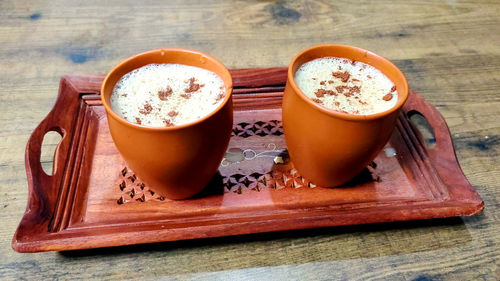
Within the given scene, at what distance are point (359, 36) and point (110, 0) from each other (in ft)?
2.61

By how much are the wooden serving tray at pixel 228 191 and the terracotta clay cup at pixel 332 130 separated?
5 centimetres

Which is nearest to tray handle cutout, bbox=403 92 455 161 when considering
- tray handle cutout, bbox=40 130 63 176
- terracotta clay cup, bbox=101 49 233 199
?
terracotta clay cup, bbox=101 49 233 199

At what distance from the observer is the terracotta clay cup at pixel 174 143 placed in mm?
625

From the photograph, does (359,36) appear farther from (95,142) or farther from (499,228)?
(95,142)

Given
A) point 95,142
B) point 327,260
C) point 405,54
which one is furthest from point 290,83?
point 405,54

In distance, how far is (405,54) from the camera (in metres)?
1.20

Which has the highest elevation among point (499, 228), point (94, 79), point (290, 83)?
point (290, 83)

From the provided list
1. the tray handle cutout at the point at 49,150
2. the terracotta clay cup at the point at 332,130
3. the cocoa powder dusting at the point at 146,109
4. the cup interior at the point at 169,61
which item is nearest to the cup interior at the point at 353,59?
the terracotta clay cup at the point at 332,130

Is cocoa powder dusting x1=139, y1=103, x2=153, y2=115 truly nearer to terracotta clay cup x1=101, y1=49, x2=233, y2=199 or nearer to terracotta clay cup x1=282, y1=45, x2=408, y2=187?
terracotta clay cup x1=101, y1=49, x2=233, y2=199

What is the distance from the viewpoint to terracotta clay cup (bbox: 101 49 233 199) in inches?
24.6

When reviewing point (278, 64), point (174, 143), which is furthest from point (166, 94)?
point (278, 64)

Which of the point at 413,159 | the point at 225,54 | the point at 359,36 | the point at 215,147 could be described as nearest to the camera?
the point at 215,147

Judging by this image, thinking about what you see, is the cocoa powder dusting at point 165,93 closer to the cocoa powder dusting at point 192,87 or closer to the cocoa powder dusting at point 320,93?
the cocoa powder dusting at point 192,87

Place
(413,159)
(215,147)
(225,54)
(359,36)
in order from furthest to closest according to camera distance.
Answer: (359,36) → (225,54) → (413,159) → (215,147)
